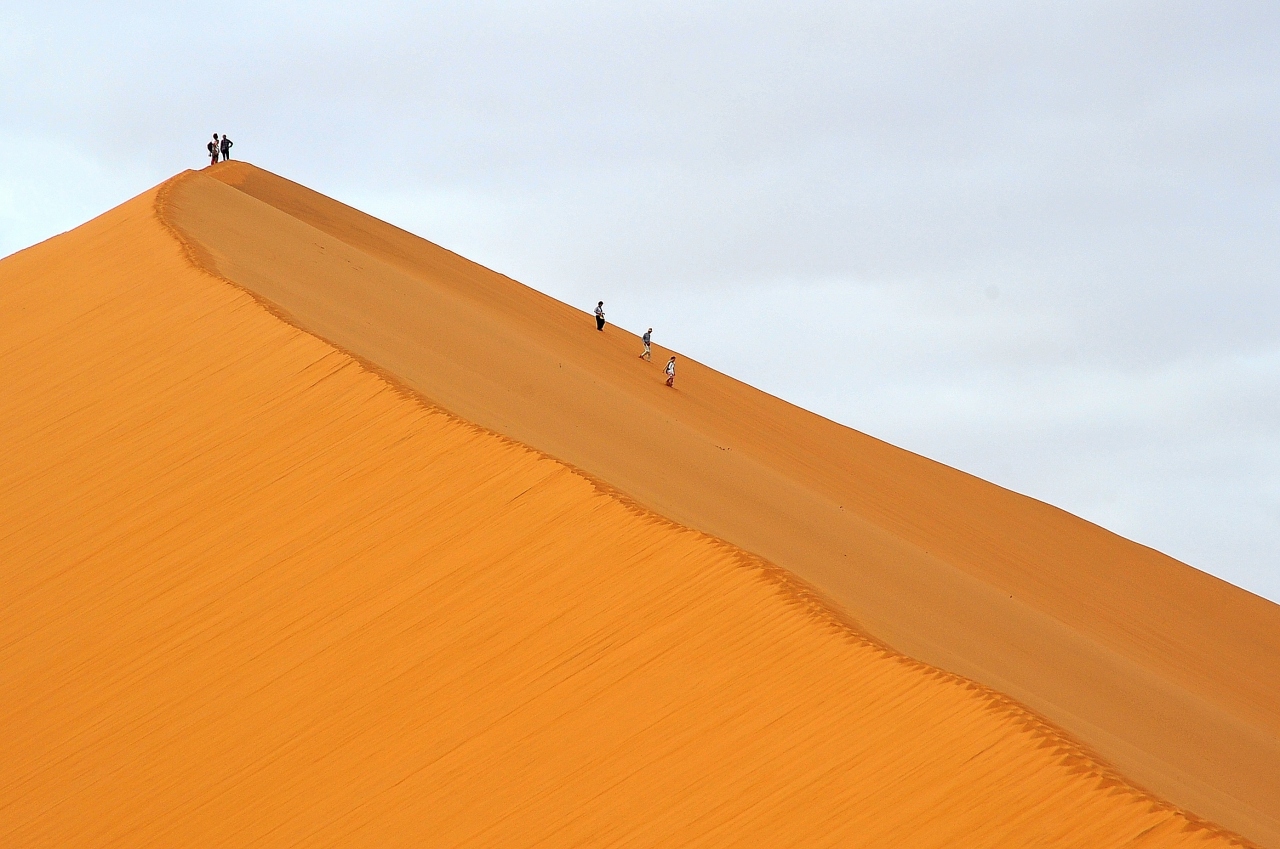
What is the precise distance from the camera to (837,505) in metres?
16.0

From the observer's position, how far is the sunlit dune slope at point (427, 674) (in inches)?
230

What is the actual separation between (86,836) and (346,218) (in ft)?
68.1

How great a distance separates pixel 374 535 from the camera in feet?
27.2

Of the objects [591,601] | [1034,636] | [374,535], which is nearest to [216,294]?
[374,535]

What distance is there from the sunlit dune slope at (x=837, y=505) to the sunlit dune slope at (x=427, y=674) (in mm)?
651

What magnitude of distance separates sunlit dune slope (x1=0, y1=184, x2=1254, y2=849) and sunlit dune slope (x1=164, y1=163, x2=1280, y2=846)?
0.65 m

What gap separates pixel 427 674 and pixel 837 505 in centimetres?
954

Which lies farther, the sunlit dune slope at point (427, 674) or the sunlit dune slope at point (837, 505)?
the sunlit dune slope at point (837, 505)

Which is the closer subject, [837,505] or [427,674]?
[427,674]

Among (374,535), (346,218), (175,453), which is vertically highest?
(346,218)

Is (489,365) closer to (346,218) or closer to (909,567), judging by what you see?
(909,567)

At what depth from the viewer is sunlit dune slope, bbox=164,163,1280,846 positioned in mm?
8984

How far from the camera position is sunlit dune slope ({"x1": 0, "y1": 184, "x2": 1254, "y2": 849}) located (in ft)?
19.1

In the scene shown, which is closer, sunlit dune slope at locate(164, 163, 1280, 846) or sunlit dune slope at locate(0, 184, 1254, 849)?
sunlit dune slope at locate(0, 184, 1254, 849)
